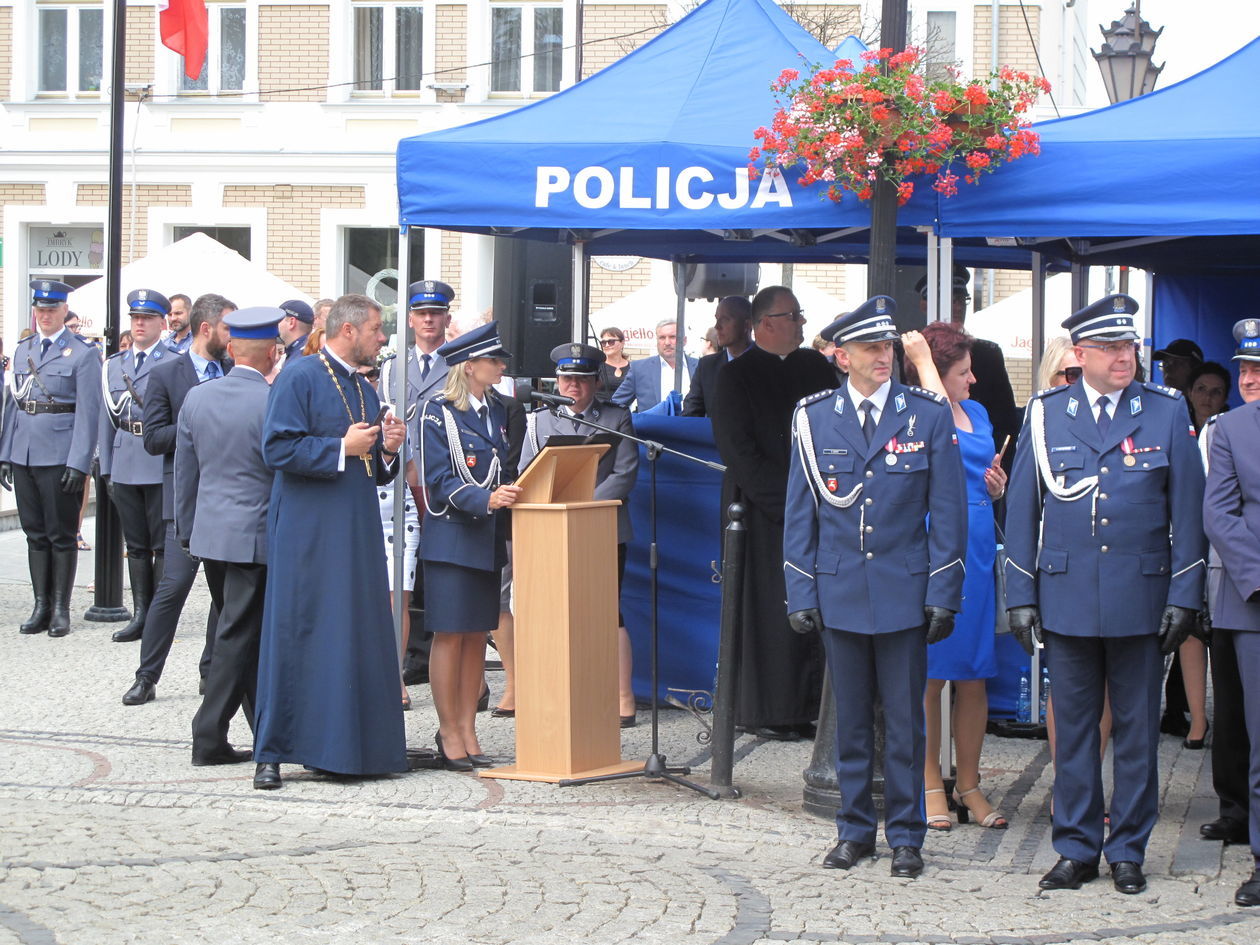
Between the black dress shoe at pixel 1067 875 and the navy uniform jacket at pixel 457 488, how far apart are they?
280 centimetres

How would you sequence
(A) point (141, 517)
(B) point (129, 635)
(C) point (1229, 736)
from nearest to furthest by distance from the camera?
(C) point (1229, 736), (A) point (141, 517), (B) point (129, 635)

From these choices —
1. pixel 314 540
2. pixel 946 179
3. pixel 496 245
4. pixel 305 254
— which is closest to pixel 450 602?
pixel 314 540

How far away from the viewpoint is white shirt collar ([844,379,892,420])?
6422 mm

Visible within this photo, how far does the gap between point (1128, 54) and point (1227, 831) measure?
323 inches

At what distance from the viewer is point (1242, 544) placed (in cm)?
597

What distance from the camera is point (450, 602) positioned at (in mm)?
7793

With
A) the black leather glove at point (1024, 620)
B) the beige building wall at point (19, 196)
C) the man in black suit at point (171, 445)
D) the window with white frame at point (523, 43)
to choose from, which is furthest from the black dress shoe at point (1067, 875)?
the beige building wall at point (19, 196)

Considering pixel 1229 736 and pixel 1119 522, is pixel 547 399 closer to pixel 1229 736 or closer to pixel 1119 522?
pixel 1119 522

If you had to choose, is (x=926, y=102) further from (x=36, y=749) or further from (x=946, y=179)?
(x=36, y=749)

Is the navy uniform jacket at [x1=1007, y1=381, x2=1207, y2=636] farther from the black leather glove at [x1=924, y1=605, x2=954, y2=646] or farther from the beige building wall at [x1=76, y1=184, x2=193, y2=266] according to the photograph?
the beige building wall at [x1=76, y1=184, x2=193, y2=266]

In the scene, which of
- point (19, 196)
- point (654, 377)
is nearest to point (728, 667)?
point (654, 377)

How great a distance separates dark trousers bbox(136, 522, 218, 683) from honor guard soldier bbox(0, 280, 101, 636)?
274 cm

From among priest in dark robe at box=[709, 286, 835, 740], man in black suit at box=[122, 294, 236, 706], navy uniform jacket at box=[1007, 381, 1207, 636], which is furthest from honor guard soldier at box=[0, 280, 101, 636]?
navy uniform jacket at box=[1007, 381, 1207, 636]

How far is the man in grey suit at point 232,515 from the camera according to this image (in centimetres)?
793
